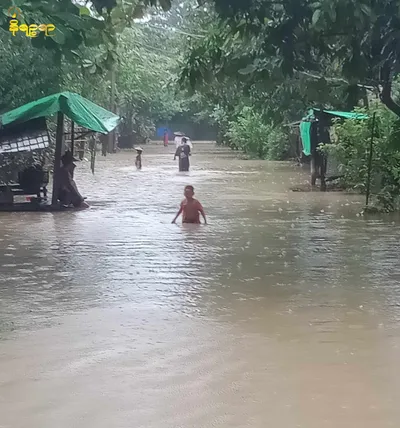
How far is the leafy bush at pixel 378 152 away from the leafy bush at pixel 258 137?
67.7 ft

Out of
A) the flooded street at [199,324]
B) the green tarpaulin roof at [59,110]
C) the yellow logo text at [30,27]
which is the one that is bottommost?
the flooded street at [199,324]

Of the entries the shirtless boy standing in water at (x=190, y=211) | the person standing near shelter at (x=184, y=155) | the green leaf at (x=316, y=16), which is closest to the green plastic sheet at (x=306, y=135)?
the person standing near shelter at (x=184, y=155)

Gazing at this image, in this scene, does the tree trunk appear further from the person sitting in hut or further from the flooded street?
the person sitting in hut

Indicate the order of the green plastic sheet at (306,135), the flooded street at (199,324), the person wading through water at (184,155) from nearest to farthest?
the flooded street at (199,324)
the green plastic sheet at (306,135)
the person wading through water at (184,155)

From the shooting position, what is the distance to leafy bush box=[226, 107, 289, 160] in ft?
136

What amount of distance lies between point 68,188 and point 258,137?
89.1 feet

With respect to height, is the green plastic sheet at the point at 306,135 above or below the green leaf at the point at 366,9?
below

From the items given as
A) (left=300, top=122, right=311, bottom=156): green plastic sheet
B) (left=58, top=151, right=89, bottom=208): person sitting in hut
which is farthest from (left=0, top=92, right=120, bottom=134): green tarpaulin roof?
(left=300, top=122, right=311, bottom=156): green plastic sheet

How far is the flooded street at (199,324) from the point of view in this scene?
5.30m

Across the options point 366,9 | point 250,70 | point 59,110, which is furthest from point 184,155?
point 366,9

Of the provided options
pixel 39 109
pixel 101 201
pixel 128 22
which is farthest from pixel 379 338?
pixel 101 201

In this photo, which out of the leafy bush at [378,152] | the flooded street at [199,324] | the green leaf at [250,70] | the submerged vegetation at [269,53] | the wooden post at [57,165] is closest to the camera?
the flooded street at [199,324]

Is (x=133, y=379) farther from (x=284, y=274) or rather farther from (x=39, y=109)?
(x=39, y=109)

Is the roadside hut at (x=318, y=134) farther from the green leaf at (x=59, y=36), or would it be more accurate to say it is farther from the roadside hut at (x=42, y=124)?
the green leaf at (x=59, y=36)
